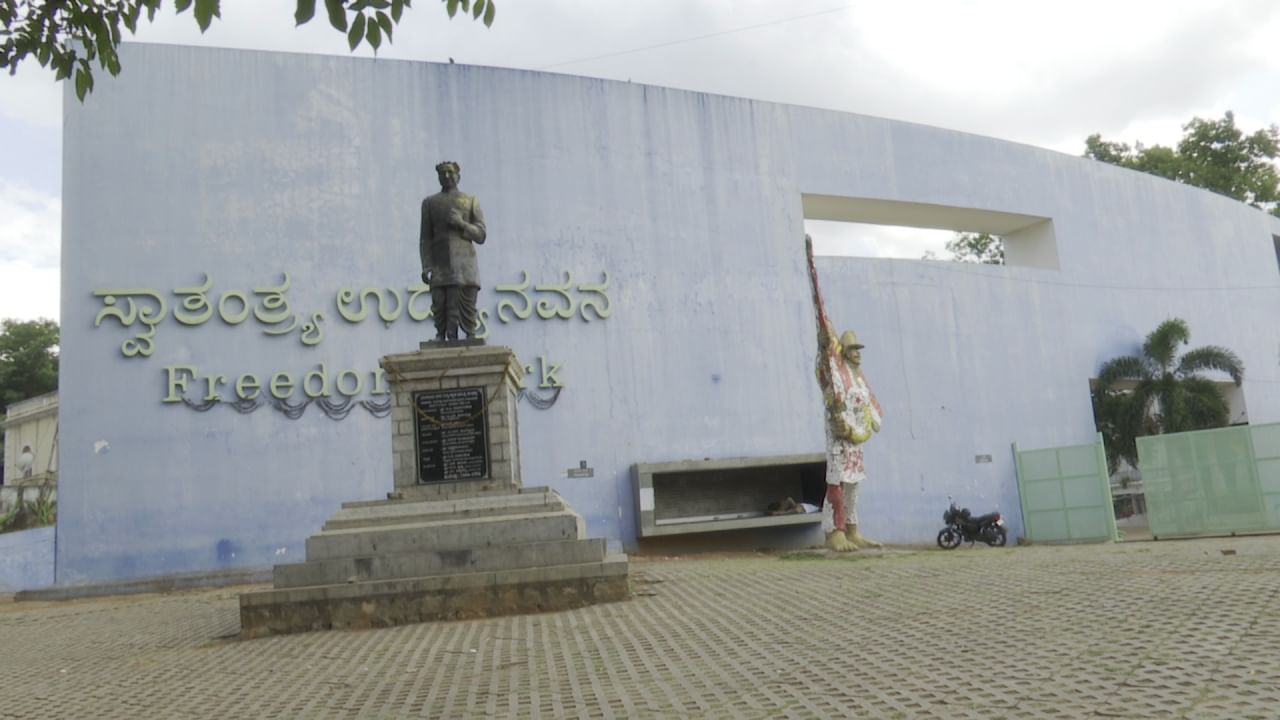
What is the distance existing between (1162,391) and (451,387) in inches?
661

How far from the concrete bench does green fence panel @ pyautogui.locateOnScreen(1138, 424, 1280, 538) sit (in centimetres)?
481

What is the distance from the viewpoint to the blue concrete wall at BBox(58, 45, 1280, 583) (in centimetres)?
1488

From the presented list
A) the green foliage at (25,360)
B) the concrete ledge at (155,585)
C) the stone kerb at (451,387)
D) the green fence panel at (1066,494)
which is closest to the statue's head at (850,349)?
the stone kerb at (451,387)

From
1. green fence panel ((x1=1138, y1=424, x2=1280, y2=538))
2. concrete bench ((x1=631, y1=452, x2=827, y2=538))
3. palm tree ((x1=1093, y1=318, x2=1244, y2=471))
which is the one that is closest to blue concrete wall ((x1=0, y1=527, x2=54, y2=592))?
concrete bench ((x1=631, y1=452, x2=827, y2=538))

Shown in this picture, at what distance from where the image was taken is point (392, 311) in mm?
15922

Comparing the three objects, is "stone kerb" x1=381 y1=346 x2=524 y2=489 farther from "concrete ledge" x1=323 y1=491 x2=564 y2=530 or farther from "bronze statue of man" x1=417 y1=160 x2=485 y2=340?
"bronze statue of man" x1=417 y1=160 x2=485 y2=340

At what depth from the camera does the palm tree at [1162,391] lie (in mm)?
20766

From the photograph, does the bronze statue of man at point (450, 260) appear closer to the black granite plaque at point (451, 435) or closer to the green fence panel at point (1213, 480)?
the black granite plaque at point (451, 435)

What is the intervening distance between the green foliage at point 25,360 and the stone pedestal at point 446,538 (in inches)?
1272

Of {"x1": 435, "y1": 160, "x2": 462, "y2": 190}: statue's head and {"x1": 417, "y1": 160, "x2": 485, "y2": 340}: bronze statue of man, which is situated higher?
{"x1": 435, "y1": 160, "x2": 462, "y2": 190}: statue's head

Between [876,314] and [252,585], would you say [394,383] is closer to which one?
[252,585]

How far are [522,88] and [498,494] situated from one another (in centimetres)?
1021

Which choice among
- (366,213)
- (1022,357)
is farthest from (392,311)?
(1022,357)

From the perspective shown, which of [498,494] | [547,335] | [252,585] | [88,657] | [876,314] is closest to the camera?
[88,657]
